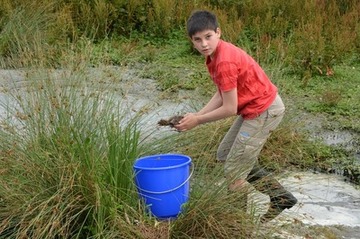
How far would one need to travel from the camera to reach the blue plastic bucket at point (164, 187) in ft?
12.4

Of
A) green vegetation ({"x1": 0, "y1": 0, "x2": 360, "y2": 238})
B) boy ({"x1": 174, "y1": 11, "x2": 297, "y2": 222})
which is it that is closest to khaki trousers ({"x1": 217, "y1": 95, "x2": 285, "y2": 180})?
boy ({"x1": 174, "y1": 11, "x2": 297, "y2": 222})

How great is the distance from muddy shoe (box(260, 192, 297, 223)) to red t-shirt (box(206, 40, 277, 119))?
0.50 metres

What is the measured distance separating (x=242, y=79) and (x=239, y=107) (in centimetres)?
19

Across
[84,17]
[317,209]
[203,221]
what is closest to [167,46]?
[84,17]

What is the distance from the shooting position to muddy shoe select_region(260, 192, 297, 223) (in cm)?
394

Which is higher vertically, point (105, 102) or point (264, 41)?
point (105, 102)

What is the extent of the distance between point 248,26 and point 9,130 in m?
7.35

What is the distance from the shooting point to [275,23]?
10.8 m

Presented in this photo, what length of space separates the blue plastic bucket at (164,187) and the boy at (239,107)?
0.83 ft

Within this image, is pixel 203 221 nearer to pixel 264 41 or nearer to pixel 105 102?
pixel 105 102

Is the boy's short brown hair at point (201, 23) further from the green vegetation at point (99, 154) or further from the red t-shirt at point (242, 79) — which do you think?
the green vegetation at point (99, 154)

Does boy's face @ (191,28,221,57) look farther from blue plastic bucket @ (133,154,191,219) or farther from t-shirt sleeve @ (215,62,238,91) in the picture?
blue plastic bucket @ (133,154,191,219)

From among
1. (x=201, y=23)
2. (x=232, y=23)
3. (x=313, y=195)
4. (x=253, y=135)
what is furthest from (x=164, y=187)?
(x=232, y=23)

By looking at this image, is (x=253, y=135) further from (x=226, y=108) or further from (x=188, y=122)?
(x=188, y=122)
